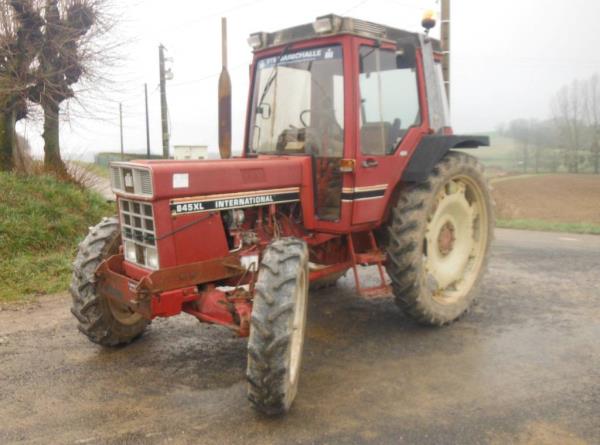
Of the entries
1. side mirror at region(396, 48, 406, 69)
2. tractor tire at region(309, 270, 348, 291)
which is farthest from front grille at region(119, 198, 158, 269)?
tractor tire at region(309, 270, 348, 291)

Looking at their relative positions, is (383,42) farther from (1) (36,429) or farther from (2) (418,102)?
(1) (36,429)

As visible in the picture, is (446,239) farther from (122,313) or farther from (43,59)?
(43,59)

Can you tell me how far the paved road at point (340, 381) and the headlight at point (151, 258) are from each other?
0.87 meters

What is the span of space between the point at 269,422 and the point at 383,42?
10.4 ft

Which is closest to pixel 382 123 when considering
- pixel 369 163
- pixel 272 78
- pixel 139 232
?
pixel 369 163

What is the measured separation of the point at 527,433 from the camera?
3375mm

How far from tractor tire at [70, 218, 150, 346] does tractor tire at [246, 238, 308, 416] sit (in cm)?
160

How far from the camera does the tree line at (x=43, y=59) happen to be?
10047 millimetres

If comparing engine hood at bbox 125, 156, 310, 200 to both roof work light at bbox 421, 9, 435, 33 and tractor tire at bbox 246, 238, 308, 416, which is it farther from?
roof work light at bbox 421, 9, 435, 33

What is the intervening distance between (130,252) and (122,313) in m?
0.69

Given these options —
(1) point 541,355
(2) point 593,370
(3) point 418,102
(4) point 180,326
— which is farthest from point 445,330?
(4) point 180,326

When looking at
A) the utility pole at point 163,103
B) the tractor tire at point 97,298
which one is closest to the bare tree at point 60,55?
the tractor tire at point 97,298

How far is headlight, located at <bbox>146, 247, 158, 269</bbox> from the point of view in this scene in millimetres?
3975

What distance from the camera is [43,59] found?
1041 centimetres
